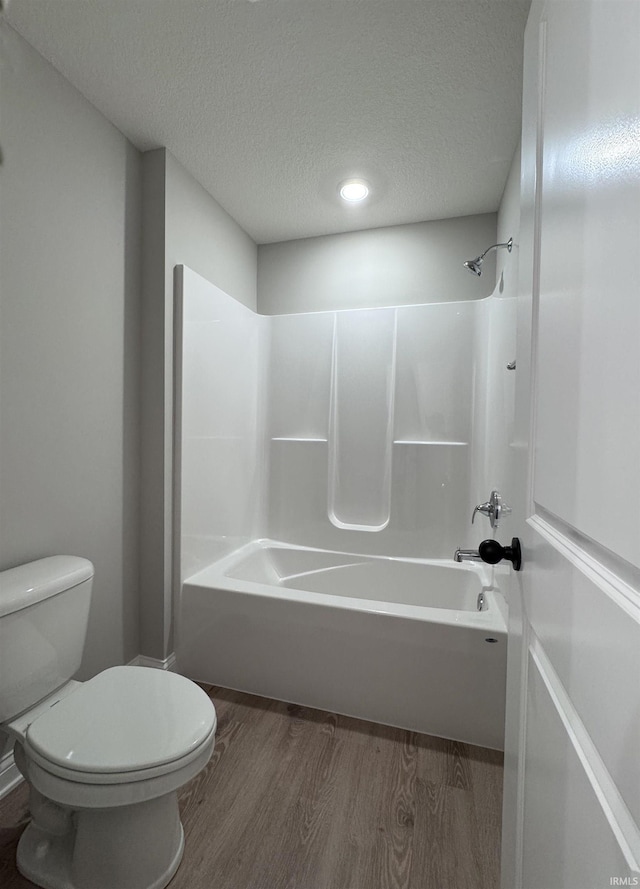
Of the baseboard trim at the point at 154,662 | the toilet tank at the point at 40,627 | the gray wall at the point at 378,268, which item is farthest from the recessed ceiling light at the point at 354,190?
the baseboard trim at the point at 154,662

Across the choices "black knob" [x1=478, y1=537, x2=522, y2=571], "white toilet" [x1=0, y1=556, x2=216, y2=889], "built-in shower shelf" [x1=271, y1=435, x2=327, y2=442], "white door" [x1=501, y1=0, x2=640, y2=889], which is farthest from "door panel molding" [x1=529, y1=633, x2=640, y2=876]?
"built-in shower shelf" [x1=271, y1=435, x2=327, y2=442]

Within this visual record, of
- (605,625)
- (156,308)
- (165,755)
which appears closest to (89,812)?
(165,755)

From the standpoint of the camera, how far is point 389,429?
2658 mm

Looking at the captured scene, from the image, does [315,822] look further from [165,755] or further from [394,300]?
[394,300]

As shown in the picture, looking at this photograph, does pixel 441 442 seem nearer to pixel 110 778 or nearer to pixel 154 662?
pixel 154 662

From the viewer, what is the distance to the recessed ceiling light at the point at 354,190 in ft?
7.30

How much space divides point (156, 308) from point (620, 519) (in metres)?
2.07

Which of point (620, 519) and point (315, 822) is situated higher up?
point (620, 519)

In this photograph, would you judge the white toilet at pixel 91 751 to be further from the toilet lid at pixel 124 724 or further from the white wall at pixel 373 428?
the white wall at pixel 373 428

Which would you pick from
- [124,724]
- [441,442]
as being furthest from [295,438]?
[124,724]

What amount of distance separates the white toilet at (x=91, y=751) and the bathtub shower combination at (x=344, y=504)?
69 centimetres

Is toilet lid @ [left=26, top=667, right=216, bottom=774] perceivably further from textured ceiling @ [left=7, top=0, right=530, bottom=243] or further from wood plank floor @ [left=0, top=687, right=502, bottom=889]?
textured ceiling @ [left=7, top=0, right=530, bottom=243]

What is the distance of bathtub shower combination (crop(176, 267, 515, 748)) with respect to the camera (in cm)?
173

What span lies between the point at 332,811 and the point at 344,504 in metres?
1.61
